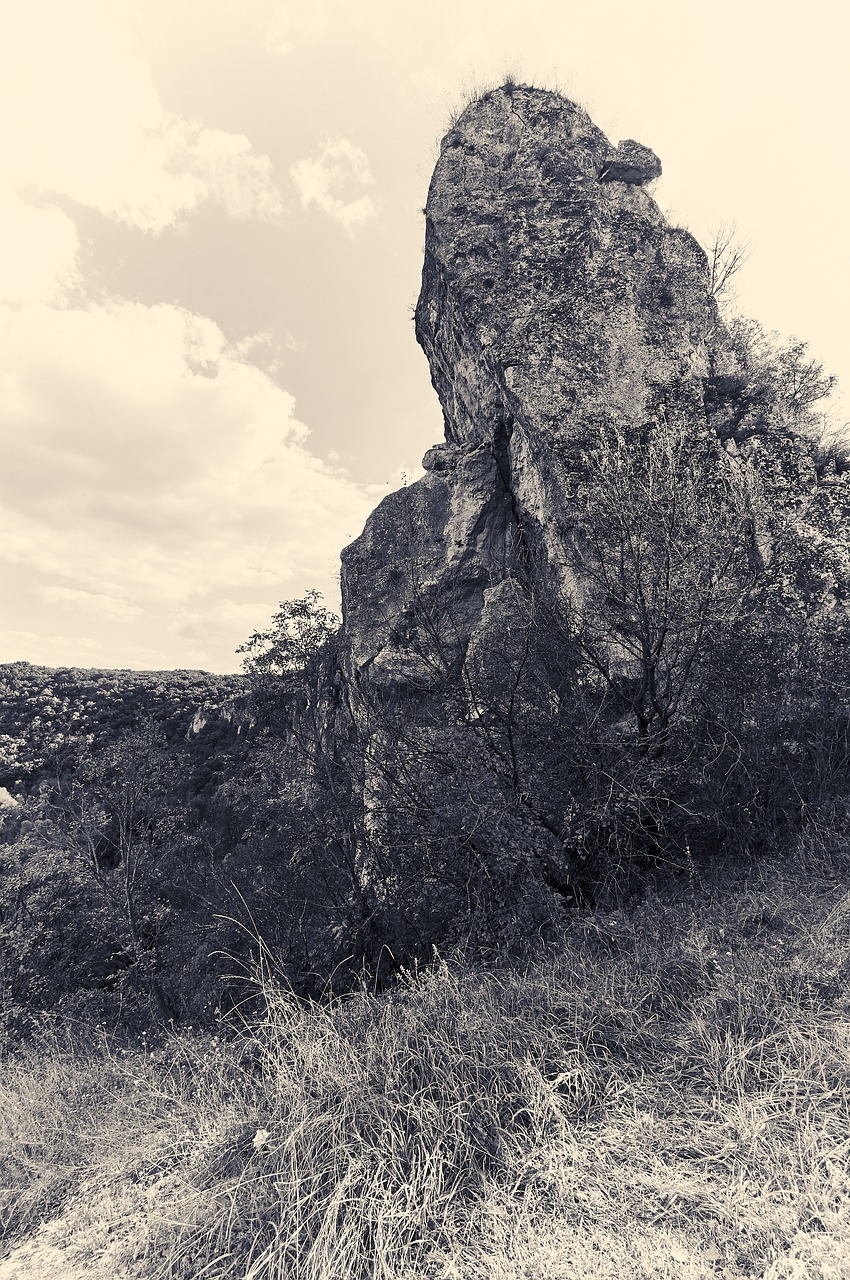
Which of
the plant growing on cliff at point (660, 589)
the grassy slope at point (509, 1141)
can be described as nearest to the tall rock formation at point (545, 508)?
the plant growing on cliff at point (660, 589)

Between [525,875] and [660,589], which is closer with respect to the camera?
[525,875]

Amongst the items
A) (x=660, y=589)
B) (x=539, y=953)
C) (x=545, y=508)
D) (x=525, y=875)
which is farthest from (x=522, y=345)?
(x=539, y=953)

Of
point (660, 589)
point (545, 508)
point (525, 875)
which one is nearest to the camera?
point (525, 875)

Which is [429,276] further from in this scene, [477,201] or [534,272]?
[534,272]

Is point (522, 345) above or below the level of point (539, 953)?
above

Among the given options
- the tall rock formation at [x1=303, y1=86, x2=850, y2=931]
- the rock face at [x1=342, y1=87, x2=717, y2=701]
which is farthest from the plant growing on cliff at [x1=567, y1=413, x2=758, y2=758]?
the rock face at [x1=342, y1=87, x2=717, y2=701]

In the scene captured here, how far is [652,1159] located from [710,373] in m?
13.8

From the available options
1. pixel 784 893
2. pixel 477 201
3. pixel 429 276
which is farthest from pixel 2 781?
pixel 784 893

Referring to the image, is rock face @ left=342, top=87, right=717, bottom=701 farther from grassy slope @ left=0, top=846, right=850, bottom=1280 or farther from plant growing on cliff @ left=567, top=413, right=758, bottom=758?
grassy slope @ left=0, top=846, right=850, bottom=1280

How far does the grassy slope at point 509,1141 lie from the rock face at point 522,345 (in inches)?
296

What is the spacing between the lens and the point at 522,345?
42.8ft

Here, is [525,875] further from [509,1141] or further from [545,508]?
[545,508]

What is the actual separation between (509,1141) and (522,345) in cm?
1423

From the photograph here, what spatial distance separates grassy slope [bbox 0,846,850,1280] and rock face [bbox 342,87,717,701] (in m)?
7.51
